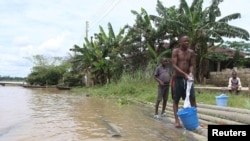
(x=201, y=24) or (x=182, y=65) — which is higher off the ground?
(x=201, y=24)

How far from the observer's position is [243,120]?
704 centimetres

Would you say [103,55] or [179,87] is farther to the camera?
[103,55]

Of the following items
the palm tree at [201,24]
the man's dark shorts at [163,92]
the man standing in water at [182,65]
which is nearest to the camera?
the man standing in water at [182,65]

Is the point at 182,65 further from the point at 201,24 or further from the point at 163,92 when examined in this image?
the point at 201,24

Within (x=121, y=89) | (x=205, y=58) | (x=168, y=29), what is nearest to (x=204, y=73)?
(x=205, y=58)

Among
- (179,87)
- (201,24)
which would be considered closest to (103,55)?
(201,24)

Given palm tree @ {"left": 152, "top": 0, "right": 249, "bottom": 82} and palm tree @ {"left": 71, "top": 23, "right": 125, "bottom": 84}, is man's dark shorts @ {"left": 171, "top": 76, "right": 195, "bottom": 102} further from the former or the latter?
palm tree @ {"left": 71, "top": 23, "right": 125, "bottom": 84}

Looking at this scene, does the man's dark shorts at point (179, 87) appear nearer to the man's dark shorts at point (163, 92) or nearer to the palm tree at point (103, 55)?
the man's dark shorts at point (163, 92)

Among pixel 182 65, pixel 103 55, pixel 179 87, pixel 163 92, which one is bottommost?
pixel 163 92

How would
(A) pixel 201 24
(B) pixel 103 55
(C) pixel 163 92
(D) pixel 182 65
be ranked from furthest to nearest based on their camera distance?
(B) pixel 103 55, (A) pixel 201 24, (C) pixel 163 92, (D) pixel 182 65

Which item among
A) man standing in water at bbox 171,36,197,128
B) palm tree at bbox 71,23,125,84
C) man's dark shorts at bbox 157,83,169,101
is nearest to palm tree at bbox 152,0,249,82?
palm tree at bbox 71,23,125,84

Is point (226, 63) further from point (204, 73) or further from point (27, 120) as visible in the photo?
point (27, 120)

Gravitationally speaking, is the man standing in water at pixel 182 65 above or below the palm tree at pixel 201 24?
below

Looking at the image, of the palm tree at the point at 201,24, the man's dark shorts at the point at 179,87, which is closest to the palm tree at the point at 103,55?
the palm tree at the point at 201,24
